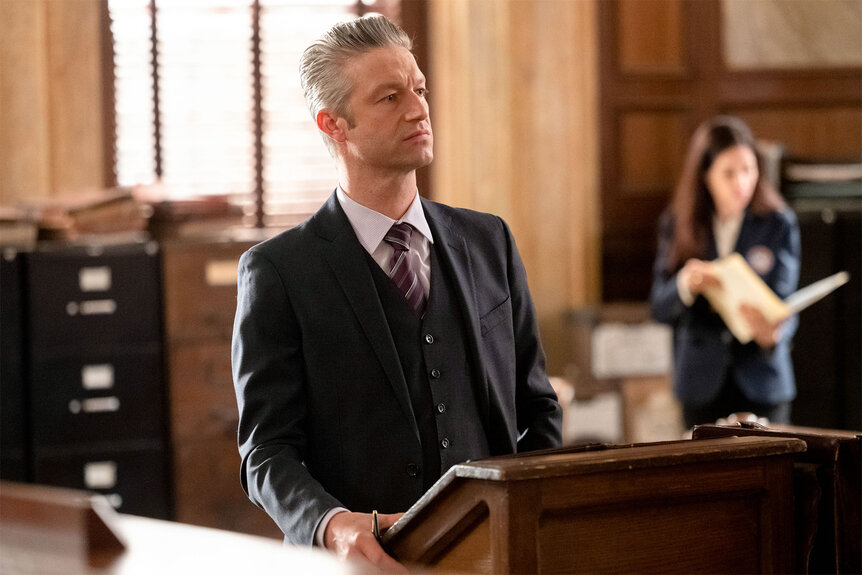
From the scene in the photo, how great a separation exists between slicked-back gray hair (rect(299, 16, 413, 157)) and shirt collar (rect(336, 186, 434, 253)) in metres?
0.13

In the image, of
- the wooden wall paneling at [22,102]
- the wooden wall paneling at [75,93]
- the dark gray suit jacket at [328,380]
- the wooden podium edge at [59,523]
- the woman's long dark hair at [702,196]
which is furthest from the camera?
the wooden wall paneling at [75,93]

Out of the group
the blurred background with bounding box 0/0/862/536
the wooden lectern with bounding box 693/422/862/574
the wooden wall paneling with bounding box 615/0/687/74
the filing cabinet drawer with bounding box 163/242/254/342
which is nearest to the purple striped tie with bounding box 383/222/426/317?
the wooden lectern with bounding box 693/422/862/574

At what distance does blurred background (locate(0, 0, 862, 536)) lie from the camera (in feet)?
15.0

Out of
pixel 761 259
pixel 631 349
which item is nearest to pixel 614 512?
pixel 761 259

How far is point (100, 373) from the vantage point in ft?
15.0

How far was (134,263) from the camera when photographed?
4613 millimetres

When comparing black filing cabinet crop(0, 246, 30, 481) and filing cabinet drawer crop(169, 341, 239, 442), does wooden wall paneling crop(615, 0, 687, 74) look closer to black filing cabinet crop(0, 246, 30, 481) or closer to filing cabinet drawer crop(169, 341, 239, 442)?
filing cabinet drawer crop(169, 341, 239, 442)

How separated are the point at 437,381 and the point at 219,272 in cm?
317

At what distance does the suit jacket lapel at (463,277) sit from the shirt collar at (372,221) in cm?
2

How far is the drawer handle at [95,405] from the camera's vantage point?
4.55 m

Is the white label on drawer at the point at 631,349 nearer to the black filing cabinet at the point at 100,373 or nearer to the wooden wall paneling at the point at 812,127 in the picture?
the wooden wall paneling at the point at 812,127

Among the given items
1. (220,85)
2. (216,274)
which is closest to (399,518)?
(216,274)

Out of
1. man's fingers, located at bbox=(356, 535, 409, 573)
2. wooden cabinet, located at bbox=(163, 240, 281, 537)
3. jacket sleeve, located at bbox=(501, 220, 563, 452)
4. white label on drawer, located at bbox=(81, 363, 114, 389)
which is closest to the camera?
man's fingers, located at bbox=(356, 535, 409, 573)

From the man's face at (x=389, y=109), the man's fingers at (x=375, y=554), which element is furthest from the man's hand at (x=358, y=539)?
the man's face at (x=389, y=109)
